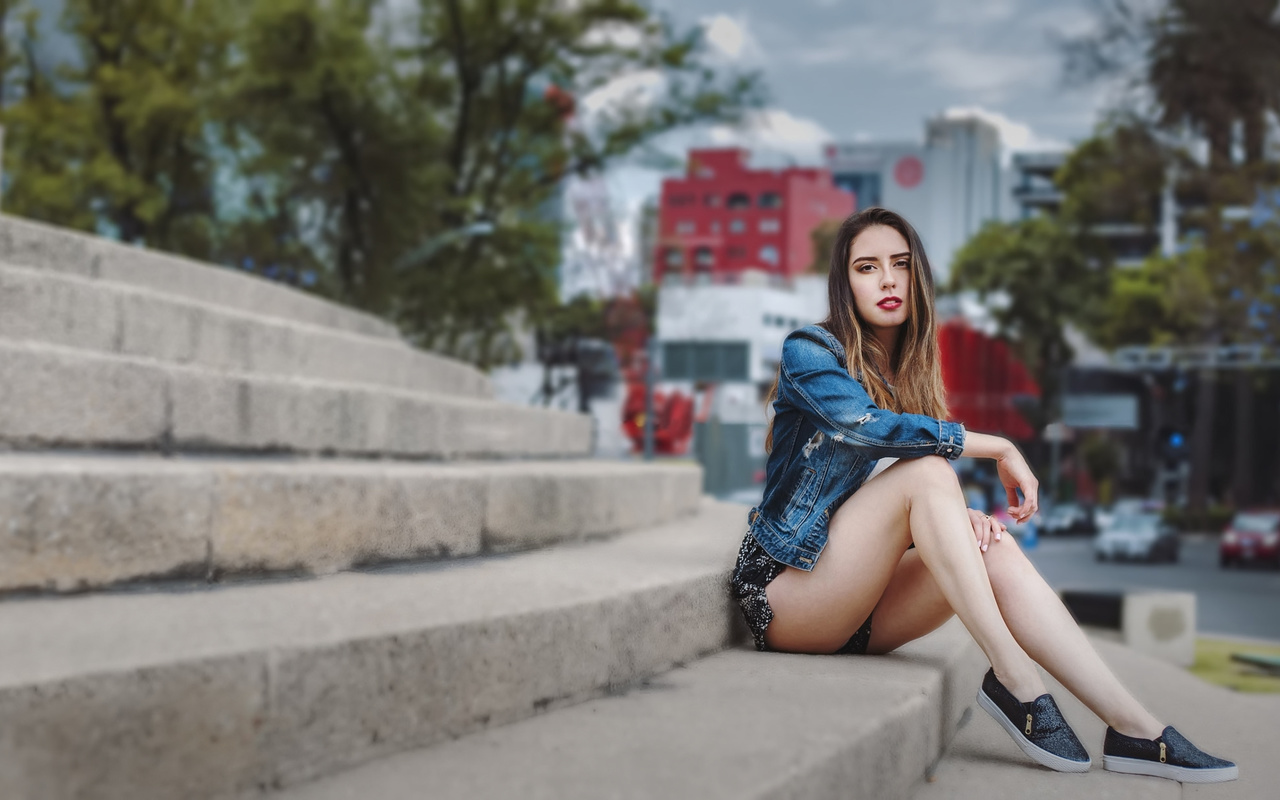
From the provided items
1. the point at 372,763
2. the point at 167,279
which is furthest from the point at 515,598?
the point at 167,279

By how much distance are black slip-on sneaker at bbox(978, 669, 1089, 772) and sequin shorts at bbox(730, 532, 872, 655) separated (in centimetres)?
54

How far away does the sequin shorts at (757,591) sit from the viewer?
10.9 ft

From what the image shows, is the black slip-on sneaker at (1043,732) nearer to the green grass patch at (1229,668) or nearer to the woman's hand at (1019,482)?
the woman's hand at (1019,482)

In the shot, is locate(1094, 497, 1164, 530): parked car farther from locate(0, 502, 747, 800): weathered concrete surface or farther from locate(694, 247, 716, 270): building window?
locate(694, 247, 716, 270): building window

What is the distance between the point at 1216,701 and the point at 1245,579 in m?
20.3

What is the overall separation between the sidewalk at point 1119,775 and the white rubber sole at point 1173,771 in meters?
0.02

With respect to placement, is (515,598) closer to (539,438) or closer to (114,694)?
(114,694)

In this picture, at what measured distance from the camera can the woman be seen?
114 inches

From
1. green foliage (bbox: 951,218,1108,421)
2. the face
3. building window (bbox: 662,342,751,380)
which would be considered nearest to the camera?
the face

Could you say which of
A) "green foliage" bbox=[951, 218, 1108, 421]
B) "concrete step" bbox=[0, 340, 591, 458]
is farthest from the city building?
"concrete step" bbox=[0, 340, 591, 458]

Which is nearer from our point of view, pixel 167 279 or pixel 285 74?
pixel 167 279

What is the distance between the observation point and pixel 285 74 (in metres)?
17.6

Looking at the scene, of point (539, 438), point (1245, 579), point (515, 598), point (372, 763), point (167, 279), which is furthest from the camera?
point (1245, 579)

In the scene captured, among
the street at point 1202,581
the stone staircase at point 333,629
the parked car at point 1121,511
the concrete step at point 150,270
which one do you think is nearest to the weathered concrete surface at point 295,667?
the stone staircase at point 333,629
